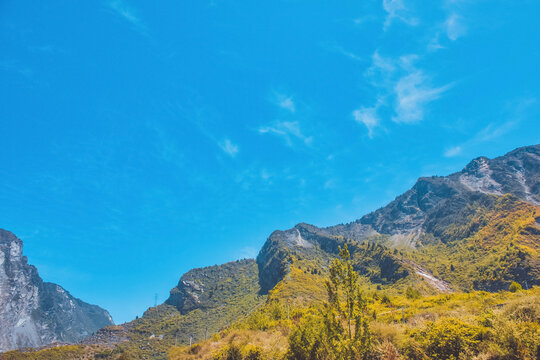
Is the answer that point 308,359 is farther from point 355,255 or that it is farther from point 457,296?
point 355,255

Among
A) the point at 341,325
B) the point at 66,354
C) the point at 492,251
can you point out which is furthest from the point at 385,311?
the point at 66,354

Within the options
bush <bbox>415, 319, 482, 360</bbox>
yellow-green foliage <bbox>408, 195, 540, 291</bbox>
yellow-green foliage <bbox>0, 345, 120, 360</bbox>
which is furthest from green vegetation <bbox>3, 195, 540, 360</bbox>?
yellow-green foliage <bbox>0, 345, 120, 360</bbox>

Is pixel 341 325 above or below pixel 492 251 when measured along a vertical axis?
below

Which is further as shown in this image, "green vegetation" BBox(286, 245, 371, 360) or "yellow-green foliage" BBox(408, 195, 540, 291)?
"yellow-green foliage" BBox(408, 195, 540, 291)

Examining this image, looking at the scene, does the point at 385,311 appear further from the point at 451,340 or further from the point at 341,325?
the point at 341,325

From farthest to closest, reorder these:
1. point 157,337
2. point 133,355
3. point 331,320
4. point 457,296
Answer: point 157,337 → point 133,355 → point 457,296 → point 331,320

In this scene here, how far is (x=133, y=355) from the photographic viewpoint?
137 m

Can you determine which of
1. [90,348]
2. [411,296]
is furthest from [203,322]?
[411,296]

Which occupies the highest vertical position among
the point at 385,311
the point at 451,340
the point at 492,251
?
the point at 492,251

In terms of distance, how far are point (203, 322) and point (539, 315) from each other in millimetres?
182049

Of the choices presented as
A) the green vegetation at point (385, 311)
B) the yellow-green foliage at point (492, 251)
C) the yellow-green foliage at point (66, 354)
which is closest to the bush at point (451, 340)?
the green vegetation at point (385, 311)

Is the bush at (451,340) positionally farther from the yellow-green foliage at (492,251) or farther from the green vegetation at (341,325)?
the yellow-green foliage at (492,251)

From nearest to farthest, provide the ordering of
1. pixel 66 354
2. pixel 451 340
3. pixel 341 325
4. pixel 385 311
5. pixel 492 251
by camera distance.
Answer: pixel 451 340
pixel 341 325
pixel 385 311
pixel 66 354
pixel 492 251

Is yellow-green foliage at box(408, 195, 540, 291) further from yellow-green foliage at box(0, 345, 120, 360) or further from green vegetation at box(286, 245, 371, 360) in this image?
yellow-green foliage at box(0, 345, 120, 360)
